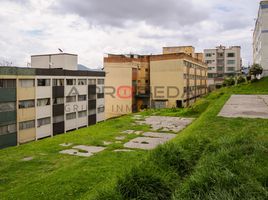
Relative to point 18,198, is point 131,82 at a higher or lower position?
higher

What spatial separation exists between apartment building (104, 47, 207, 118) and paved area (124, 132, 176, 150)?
2573 cm

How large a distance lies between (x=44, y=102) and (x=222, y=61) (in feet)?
181

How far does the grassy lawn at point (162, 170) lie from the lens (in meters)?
Result: 5.11

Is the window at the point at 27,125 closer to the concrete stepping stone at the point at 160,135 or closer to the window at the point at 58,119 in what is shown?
the window at the point at 58,119

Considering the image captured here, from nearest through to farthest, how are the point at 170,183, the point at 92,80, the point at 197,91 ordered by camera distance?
the point at 170,183 < the point at 92,80 < the point at 197,91

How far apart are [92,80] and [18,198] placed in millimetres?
29804

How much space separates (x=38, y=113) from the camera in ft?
89.6

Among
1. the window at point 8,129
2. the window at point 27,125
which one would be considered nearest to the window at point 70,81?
the window at point 27,125

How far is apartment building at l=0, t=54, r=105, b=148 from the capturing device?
2384 cm

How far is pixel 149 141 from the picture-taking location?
13508 millimetres

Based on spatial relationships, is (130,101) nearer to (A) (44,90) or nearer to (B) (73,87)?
→ (B) (73,87)

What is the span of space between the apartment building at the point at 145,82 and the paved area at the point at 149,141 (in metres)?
25.7

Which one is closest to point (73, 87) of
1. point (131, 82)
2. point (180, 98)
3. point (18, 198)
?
point (131, 82)

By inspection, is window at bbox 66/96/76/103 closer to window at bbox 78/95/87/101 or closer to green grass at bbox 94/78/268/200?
window at bbox 78/95/87/101
